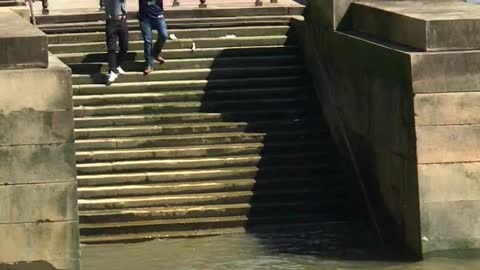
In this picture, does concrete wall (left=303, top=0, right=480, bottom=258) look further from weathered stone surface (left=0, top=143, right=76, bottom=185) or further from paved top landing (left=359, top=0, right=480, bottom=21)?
weathered stone surface (left=0, top=143, right=76, bottom=185)

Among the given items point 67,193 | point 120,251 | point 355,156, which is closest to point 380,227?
point 355,156

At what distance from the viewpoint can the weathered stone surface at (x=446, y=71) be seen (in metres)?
10.9

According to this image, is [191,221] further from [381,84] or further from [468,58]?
[468,58]

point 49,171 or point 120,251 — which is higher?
point 49,171

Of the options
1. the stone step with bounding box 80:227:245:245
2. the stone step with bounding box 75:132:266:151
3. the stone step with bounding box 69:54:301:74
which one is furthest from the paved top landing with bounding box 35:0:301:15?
the stone step with bounding box 80:227:245:245

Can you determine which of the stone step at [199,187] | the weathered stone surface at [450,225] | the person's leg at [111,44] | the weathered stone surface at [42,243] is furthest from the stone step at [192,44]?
the weathered stone surface at [42,243]

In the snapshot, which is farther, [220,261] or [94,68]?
[94,68]

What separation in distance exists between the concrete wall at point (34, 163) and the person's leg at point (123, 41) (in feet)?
15.7

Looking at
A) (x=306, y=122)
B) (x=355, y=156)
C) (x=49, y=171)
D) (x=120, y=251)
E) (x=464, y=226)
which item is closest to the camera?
(x=49, y=171)

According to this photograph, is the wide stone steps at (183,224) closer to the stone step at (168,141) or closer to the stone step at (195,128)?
the stone step at (168,141)

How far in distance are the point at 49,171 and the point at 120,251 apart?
6.66 ft

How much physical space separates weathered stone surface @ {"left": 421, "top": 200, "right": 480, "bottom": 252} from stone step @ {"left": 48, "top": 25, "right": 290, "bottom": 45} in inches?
227

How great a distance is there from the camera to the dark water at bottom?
35.9ft

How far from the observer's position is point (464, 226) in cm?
1098
